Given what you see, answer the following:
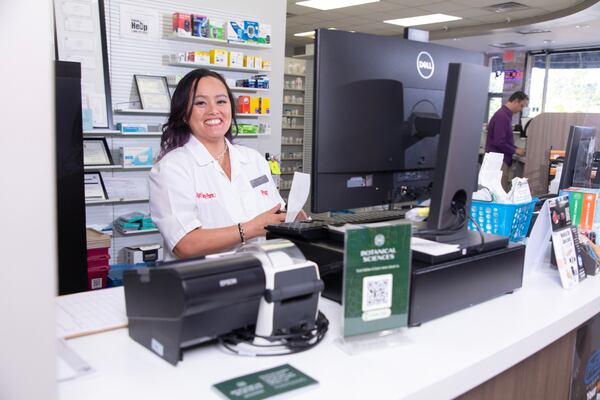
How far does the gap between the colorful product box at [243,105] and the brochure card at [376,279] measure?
15.5 feet

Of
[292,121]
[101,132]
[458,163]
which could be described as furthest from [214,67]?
[458,163]

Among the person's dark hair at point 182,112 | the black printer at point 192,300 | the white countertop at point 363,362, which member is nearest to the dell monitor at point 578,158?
the white countertop at point 363,362

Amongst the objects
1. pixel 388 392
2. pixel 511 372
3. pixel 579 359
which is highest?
pixel 388 392

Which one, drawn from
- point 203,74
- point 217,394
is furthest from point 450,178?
point 203,74

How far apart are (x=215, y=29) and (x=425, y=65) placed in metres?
4.17

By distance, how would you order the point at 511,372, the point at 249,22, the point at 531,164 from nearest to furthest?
1. the point at 511,372
2. the point at 249,22
3. the point at 531,164

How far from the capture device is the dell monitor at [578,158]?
97.7 inches

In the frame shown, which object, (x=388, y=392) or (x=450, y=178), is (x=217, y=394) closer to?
(x=388, y=392)

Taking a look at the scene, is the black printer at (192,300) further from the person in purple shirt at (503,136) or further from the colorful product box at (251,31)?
the person in purple shirt at (503,136)

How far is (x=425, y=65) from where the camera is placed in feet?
5.37

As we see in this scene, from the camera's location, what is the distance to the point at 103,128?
4.91 m

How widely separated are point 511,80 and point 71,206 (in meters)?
11.7

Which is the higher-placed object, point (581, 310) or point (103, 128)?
point (103, 128)

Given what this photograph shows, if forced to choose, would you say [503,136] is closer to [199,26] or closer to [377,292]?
[199,26]
